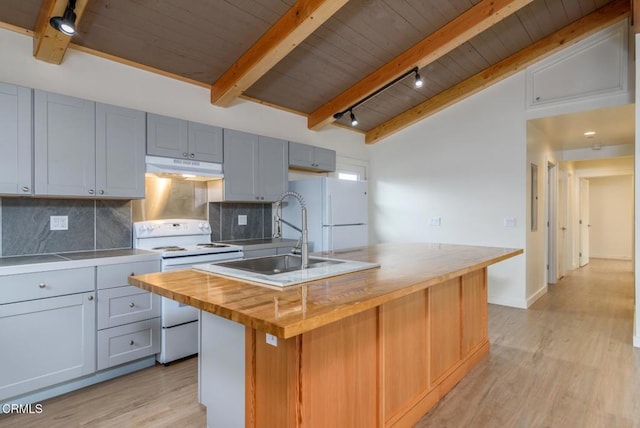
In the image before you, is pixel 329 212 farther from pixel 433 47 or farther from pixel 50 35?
pixel 50 35

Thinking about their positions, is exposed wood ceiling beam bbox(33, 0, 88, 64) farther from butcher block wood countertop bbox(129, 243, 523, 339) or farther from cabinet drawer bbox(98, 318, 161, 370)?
cabinet drawer bbox(98, 318, 161, 370)

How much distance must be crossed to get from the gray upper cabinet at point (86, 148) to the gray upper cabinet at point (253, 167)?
2.69 feet

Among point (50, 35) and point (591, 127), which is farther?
point (591, 127)

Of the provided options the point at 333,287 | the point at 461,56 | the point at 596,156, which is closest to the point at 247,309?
the point at 333,287

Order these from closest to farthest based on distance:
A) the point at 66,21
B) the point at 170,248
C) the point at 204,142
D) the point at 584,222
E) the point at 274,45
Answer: the point at 66,21 → the point at 274,45 → the point at 170,248 → the point at 204,142 → the point at 584,222

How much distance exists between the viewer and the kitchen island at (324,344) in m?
1.25

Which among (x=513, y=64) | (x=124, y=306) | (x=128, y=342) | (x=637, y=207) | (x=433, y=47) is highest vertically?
(x=513, y=64)

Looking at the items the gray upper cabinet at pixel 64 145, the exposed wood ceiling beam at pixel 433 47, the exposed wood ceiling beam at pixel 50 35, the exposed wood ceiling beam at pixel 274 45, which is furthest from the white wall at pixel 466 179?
the exposed wood ceiling beam at pixel 50 35

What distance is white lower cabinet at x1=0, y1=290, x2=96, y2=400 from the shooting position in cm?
205

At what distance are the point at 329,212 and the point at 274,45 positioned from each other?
6.05 ft

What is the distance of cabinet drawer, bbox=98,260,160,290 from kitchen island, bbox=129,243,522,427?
Result: 3.22ft

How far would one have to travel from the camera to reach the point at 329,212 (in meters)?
3.99

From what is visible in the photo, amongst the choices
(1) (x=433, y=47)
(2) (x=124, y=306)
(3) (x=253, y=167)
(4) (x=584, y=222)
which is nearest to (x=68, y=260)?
(2) (x=124, y=306)

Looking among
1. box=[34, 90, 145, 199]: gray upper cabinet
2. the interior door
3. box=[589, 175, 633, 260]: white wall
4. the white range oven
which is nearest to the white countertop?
the white range oven
